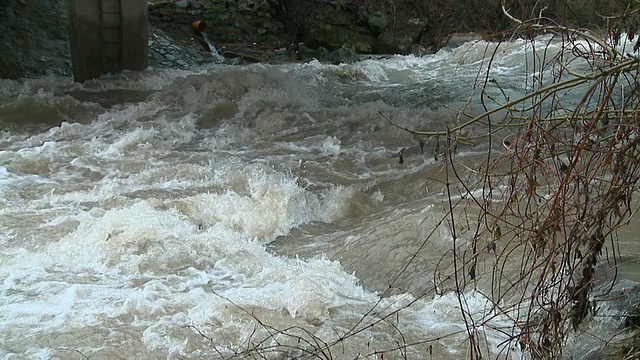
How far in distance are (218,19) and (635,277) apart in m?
14.5

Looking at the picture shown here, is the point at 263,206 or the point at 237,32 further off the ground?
the point at 263,206

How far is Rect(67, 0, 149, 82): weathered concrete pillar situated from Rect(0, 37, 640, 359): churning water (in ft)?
3.62

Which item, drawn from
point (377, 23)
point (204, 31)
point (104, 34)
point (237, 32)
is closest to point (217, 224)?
point (104, 34)

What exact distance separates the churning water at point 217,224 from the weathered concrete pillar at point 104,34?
3.62 feet

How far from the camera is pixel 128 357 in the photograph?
391 centimetres

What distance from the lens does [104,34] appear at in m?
11.9

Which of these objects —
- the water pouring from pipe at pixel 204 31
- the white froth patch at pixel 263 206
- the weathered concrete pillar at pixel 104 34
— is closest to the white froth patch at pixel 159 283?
the white froth patch at pixel 263 206

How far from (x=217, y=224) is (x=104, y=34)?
7.02m

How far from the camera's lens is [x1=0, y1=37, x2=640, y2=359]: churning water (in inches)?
163

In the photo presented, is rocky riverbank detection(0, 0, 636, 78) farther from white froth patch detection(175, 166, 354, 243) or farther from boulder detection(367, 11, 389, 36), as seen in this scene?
white froth patch detection(175, 166, 354, 243)

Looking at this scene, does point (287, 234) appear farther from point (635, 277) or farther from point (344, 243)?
point (635, 277)

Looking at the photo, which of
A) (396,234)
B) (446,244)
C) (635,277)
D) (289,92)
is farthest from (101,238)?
(289,92)

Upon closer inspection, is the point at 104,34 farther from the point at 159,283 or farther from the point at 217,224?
the point at 159,283

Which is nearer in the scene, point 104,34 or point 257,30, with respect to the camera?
point 104,34
